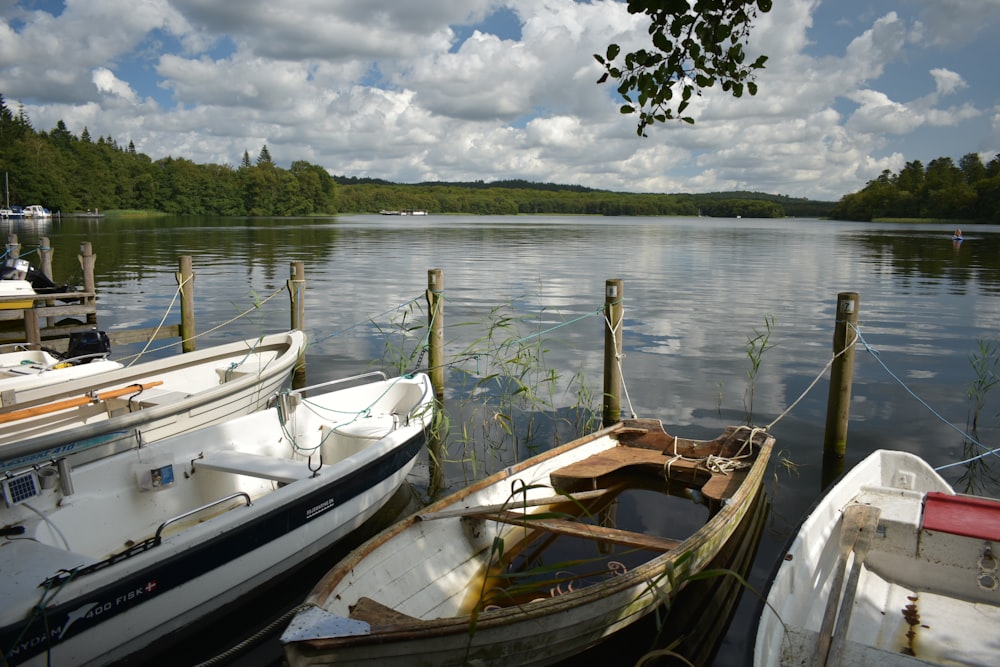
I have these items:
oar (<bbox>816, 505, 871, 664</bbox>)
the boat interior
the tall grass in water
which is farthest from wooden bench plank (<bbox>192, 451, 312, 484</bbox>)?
the tall grass in water

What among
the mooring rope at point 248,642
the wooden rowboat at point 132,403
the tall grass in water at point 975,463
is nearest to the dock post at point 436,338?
A: the wooden rowboat at point 132,403

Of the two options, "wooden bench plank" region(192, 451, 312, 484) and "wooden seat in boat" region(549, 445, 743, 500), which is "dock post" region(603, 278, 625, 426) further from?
"wooden bench plank" region(192, 451, 312, 484)

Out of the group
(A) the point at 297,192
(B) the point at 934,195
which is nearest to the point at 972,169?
(B) the point at 934,195

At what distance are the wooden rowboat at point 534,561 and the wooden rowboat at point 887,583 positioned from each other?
0.66 m

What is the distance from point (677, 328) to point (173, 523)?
1330 centimetres

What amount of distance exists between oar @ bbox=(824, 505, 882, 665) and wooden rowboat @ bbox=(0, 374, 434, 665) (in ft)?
12.6

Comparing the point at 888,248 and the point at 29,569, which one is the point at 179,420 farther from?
the point at 888,248

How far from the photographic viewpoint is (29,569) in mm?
4156

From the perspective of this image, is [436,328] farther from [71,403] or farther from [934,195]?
[934,195]

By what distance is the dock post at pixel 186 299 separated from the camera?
1202 cm

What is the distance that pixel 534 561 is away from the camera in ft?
19.8

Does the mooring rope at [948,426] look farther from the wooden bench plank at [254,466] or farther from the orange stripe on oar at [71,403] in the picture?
the orange stripe on oar at [71,403]

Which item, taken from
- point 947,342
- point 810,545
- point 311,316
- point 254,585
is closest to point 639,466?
point 810,545

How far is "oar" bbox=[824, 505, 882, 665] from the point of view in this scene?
398 cm
